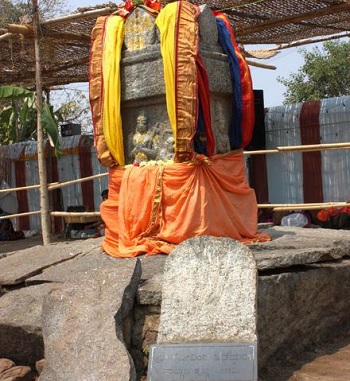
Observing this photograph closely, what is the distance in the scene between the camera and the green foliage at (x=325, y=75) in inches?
829

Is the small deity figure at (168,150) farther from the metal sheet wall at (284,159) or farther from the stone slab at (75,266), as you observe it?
the metal sheet wall at (284,159)

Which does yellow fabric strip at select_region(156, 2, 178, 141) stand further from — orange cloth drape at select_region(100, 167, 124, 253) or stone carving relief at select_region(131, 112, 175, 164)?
orange cloth drape at select_region(100, 167, 124, 253)

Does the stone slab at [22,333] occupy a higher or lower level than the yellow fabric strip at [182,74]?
lower

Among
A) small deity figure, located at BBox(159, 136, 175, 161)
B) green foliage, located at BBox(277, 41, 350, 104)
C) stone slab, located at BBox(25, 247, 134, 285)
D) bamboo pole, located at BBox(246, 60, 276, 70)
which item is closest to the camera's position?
stone slab, located at BBox(25, 247, 134, 285)

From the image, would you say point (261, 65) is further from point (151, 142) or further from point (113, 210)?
point (113, 210)

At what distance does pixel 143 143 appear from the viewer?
5.86 metres

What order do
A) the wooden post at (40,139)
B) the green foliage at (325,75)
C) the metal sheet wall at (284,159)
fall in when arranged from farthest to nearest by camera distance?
1. the green foliage at (325,75)
2. the metal sheet wall at (284,159)
3. the wooden post at (40,139)

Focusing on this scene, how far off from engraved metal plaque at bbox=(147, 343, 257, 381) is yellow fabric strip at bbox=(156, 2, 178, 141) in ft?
7.67

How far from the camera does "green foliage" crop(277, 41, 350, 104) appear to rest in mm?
21047

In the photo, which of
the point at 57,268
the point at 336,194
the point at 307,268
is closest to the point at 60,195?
the point at 336,194

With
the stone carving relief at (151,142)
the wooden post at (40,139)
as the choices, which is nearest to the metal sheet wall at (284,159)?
the wooden post at (40,139)

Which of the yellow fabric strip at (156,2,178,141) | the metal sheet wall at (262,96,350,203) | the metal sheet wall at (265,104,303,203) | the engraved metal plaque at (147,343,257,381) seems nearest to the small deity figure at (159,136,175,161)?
the yellow fabric strip at (156,2,178,141)

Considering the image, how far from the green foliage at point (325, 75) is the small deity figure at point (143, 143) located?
15.7 metres

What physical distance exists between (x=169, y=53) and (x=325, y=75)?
16.6m
